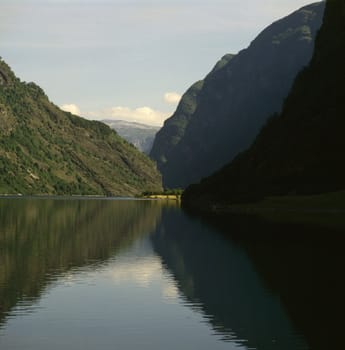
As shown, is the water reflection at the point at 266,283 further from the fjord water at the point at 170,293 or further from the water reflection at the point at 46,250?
the water reflection at the point at 46,250

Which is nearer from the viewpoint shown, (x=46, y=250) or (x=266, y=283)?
(x=266, y=283)

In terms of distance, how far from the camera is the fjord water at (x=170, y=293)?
137 feet

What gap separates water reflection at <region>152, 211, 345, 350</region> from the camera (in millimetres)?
43938

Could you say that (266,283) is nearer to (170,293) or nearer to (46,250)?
(170,293)

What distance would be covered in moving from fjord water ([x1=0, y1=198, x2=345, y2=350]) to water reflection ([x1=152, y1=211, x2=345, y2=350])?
4.3 inches

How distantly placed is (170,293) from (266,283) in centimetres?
1005

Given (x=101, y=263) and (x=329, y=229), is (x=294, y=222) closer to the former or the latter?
(x=329, y=229)

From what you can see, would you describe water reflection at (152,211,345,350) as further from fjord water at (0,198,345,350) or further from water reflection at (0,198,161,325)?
water reflection at (0,198,161,325)

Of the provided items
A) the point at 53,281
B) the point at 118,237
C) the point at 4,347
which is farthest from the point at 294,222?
the point at 4,347

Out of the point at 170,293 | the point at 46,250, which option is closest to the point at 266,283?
the point at 170,293

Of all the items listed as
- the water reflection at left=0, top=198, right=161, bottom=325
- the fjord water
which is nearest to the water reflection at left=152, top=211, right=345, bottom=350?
the fjord water

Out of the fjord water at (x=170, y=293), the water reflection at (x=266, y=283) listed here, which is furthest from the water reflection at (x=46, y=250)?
the water reflection at (x=266, y=283)

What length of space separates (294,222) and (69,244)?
69.1 meters

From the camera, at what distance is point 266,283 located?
64062mm
